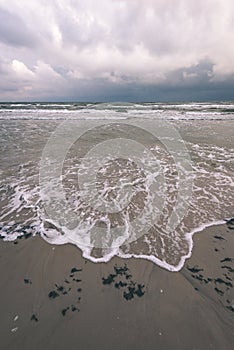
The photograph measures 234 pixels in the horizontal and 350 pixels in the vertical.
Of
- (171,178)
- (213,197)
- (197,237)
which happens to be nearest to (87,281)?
(197,237)

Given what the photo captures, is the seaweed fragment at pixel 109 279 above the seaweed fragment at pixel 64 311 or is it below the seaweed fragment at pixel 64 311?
below

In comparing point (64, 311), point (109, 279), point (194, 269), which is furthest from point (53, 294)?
point (194, 269)

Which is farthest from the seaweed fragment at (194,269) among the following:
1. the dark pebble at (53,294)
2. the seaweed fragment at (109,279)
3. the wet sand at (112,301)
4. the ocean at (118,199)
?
the dark pebble at (53,294)

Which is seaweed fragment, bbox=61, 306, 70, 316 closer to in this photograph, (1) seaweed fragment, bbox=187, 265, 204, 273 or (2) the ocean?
(2) the ocean

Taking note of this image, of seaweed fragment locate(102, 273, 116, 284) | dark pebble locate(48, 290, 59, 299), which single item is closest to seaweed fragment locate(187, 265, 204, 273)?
seaweed fragment locate(102, 273, 116, 284)

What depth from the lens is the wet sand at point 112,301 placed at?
268 cm

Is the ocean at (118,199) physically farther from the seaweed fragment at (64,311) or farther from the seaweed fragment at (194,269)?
the seaweed fragment at (64,311)

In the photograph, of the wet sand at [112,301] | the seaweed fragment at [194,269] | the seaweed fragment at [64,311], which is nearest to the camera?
the wet sand at [112,301]

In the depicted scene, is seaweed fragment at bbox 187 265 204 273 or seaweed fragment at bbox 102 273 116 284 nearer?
seaweed fragment at bbox 102 273 116 284

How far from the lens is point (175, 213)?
5.39 m

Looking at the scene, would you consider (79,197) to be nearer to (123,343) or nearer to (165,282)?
(165,282)

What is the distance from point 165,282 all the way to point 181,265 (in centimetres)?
49

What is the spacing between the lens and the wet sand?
268 cm

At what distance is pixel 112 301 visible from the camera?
3152 mm
